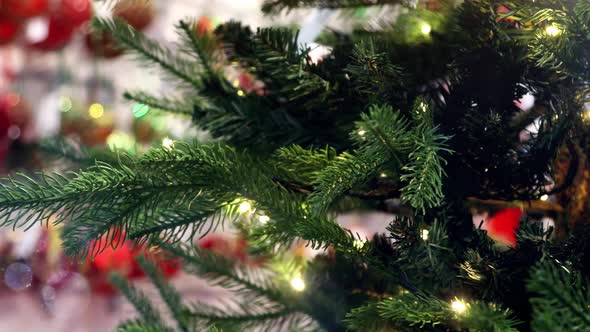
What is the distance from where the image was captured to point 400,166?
270mm

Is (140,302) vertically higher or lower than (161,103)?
lower

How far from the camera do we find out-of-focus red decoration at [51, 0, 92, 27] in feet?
3.94

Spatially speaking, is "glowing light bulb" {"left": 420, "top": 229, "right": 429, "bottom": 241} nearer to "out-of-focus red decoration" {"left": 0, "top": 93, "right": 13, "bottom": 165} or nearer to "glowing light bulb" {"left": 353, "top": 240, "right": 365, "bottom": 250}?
"glowing light bulb" {"left": 353, "top": 240, "right": 365, "bottom": 250}

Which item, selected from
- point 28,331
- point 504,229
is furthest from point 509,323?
point 28,331

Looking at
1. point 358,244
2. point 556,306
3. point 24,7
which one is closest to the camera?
point 556,306

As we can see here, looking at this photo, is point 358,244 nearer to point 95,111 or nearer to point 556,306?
point 556,306

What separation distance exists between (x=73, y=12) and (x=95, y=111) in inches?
9.4

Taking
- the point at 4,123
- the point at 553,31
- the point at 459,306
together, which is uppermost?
the point at 553,31

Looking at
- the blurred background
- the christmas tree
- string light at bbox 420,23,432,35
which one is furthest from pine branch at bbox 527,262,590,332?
the blurred background

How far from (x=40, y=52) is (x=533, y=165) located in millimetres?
1238

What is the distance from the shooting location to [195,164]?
10.5 inches

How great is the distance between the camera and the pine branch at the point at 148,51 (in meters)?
Answer: 0.41

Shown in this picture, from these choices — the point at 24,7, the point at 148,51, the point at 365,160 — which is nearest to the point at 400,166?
the point at 365,160

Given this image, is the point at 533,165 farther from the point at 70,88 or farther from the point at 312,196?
the point at 70,88
